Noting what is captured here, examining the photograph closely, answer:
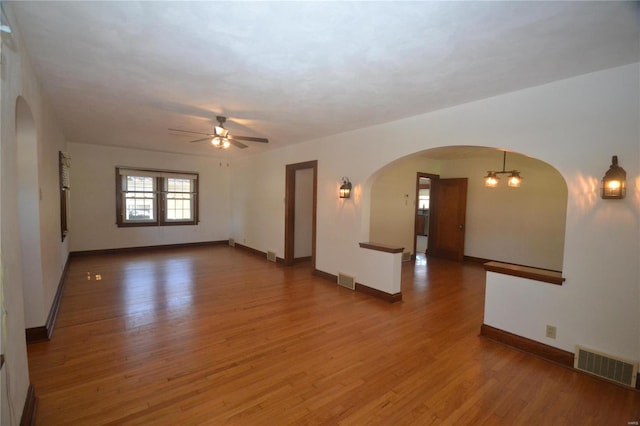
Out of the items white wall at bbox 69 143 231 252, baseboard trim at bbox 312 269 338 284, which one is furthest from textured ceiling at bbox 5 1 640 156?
white wall at bbox 69 143 231 252

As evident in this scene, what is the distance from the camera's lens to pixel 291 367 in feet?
8.81

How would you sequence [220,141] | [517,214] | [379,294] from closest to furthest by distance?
[220,141] → [379,294] → [517,214]

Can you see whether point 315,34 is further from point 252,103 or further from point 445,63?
point 252,103

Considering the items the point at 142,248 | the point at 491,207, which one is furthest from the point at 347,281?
the point at 142,248

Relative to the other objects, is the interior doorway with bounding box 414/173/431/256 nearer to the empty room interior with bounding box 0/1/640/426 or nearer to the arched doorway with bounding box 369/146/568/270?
the arched doorway with bounding box 369/146/568/270

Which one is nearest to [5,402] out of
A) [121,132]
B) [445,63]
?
[445,63]

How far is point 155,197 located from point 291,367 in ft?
22.8

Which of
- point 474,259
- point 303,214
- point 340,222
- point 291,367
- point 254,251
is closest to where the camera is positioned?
point 291,367

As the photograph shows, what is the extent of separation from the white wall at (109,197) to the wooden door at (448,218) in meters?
6.53

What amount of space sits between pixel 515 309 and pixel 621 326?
81 cm

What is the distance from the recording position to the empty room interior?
2002 mm

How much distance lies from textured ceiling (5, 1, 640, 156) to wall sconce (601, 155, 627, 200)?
0.89m

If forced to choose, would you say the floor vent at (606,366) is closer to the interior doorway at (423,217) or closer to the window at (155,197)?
the interior doorway at (423,217)

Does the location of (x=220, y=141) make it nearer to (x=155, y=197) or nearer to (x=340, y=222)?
(x=340, y=222)
